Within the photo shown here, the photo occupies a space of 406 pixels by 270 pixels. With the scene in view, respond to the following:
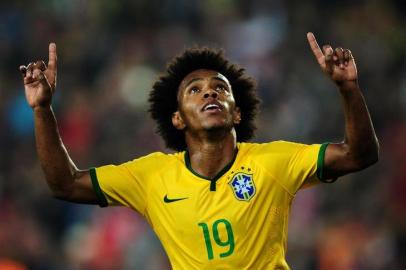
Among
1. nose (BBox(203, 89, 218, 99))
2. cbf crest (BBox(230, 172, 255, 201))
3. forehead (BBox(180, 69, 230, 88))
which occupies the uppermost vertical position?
forehead (BBox(180, 69, 230, 88))

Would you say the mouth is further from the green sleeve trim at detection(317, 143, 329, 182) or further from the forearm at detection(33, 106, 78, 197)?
the forearm at detection(33, 106, 78, 197)

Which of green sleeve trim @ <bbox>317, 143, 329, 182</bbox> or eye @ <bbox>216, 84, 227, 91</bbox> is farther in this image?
eye @ <bbox>216, 84, 227, 91</bbox>

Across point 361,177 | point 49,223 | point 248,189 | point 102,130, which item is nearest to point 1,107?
point 102,130

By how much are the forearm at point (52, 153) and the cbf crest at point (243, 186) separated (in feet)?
2.71

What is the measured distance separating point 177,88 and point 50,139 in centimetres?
86

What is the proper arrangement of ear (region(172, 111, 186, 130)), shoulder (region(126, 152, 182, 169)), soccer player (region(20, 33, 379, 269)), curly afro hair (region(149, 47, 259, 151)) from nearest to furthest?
soccer player (region(20, 33, 379, 269)), shoulder (region(126, 152, 182, 169)), ear (region(172, 111, 186, 130)), curly afro hair (region(149, 47, 259, 151))

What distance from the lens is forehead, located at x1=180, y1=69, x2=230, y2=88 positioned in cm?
578

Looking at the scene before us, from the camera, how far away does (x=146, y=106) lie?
10.9 m

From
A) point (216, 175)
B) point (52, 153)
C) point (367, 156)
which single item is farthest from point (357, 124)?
point (52, 153)

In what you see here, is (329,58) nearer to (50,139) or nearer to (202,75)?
(202,75)

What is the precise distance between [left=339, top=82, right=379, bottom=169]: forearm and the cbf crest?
0.55 m

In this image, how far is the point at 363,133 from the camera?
200 inches

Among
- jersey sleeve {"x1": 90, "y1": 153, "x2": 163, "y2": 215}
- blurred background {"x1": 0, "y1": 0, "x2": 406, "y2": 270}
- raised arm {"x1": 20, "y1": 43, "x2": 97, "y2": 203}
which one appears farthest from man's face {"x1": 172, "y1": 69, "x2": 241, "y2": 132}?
blurred background {"x1": 0, "y1": 0, "x2": 406, "y2": 270}

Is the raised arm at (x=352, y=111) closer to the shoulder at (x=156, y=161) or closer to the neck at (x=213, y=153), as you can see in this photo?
the neck at (x=213, y=153)
